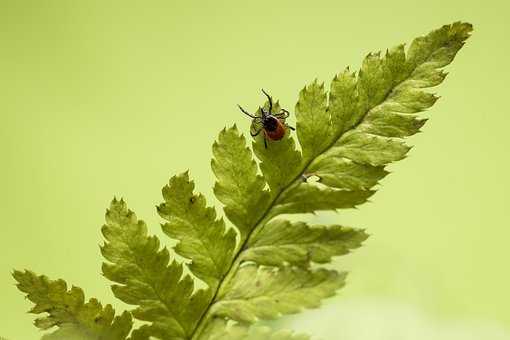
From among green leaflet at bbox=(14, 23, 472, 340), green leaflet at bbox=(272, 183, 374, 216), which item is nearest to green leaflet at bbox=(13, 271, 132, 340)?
green leaflet at bbox=(14, 23, 472, 340)

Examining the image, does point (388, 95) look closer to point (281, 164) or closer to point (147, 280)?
point (281, 164)

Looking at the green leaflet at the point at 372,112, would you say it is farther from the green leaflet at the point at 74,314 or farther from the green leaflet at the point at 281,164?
the green leaflet at the point at 74,314

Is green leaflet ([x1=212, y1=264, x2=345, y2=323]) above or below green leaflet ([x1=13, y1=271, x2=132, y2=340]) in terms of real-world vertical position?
above

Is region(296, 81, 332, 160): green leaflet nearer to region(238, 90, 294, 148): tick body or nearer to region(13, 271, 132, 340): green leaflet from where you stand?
region(238, 90, 294, 148): tick body

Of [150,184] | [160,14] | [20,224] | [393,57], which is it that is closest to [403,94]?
[393,57]

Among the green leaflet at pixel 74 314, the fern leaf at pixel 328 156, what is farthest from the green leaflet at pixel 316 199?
the green leaflet at pixel 74 314

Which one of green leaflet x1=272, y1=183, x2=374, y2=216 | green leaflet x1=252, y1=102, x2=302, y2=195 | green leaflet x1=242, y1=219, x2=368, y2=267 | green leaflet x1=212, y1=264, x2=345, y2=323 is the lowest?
green leaflet x1=212, y1=264, x2=345, y2=323

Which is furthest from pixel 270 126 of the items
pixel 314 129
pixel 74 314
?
pixel 74 314
